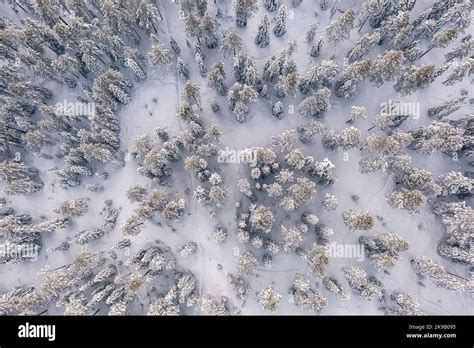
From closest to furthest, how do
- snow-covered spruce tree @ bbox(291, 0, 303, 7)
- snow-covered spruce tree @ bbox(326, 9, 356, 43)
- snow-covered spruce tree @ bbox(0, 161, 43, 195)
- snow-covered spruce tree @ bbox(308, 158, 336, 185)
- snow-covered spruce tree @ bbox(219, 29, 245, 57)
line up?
snow-covered spruce tree @ bbox(308, 158, 336, 185), snow-covered spruce tree @ bbox(326, 9, 356, 43), snow-covered spruce tree @ bbox(219, 29, 245, 57), snow-covered spruce tree @ bbox(0, 161, 43, 195), snow-covered spruce tree @ bbox(291, 0, 303, 7)

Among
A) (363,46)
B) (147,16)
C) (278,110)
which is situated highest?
(147,16)

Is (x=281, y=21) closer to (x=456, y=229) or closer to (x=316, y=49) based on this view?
(x=316, y=49)

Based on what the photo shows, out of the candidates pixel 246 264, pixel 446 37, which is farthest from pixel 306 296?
pixel 446 37

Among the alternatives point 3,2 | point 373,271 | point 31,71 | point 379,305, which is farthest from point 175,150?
point 3,2

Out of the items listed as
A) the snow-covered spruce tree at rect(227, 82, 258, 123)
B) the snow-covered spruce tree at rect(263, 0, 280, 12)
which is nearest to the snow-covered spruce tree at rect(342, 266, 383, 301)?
the snow-covered spruce tree at rect(227, 82, 258, 123)

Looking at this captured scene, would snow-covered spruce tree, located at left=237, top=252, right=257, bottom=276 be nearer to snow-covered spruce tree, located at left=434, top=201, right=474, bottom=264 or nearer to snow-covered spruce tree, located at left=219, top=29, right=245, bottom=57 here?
snow-covered spruce tree, located at left=434, top=201, right=474, bottom=264
